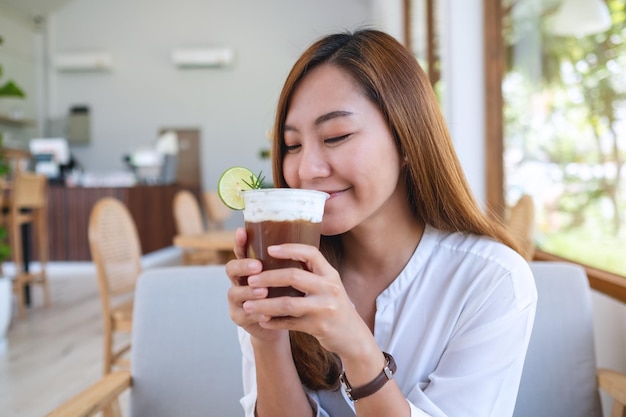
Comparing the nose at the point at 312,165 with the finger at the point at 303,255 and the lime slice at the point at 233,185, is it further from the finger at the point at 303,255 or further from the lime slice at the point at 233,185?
the finger at the point at 303,255

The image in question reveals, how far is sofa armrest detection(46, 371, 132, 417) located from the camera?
1055mm

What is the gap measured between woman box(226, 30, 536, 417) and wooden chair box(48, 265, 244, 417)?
0.37 m

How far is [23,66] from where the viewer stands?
32.8 ft

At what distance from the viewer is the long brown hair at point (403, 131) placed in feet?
3.13

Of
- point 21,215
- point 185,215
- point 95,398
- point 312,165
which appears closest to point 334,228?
point 312,165

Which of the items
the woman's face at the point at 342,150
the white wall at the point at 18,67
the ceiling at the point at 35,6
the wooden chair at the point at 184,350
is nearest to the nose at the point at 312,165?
the woman's face at the point at 342,150

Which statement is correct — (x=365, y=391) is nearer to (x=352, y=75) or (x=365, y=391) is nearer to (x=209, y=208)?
(x=352, y=75)

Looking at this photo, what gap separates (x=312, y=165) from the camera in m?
0.89

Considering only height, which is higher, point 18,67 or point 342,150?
point 18,67

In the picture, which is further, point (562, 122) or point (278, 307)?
point (562, 122)

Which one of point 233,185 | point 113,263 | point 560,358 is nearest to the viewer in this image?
point 233,185

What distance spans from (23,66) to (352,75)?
10828 millimetres

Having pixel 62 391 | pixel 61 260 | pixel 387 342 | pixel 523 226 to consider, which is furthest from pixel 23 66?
pixel 387 342

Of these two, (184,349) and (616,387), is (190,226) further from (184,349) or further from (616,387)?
(616,387)
